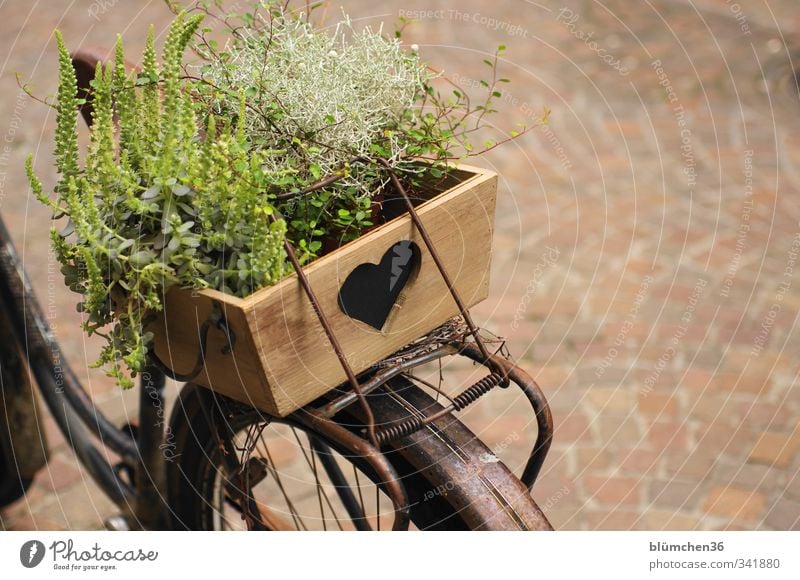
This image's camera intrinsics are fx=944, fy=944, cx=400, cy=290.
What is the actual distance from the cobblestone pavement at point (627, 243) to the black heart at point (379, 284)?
756 millimetres

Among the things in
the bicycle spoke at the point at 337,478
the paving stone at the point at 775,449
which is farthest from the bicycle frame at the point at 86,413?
the paving stone at the point at 775,449

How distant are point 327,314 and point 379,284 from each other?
9 cm

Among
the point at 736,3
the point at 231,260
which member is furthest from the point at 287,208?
the point at 736,3

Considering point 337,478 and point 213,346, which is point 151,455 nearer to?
point 337,478

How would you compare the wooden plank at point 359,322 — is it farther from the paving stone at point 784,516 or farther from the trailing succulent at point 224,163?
the paving stone at point 784,516

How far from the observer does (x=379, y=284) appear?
109cm

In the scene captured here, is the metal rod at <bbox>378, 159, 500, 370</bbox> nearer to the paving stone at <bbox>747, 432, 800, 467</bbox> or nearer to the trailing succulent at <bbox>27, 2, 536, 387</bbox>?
the trailing succulent at <bbox>27, 2, 536, 387</bbox>

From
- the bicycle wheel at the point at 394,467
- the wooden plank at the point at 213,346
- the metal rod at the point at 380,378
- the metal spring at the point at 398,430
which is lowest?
the bicycle wheel at the point at 394,467

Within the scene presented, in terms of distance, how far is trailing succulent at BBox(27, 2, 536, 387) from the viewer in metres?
0.97

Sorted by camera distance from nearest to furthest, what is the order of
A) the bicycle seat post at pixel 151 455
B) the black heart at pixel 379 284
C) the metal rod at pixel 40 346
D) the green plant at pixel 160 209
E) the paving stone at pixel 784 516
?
the green plant at pixel 160 209 < the black heart at pixel 379 284 < the bicycle seat post at pixel 151 455 < the metal rod at pixel 40 346 < the paving stone at pixel 784 516

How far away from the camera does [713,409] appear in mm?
2350

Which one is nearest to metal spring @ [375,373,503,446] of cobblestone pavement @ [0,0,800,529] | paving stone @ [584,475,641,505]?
cobblestone pavement @ [0,0,800,529]

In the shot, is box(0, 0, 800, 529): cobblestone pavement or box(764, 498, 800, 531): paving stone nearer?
box(764, 498, 800, 531): paving stone

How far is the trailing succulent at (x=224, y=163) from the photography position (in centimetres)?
97
